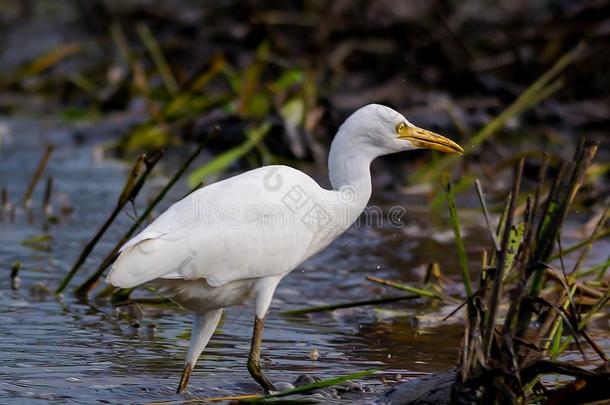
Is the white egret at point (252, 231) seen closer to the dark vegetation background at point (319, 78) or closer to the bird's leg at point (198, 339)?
the bird's leg at point (198, 339)

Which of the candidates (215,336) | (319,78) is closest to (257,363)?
(215,336)

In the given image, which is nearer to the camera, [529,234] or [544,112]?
[529,234]

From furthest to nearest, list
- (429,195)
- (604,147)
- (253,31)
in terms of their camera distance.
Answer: (253,31)
(604,147)
(429,195)

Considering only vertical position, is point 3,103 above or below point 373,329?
above

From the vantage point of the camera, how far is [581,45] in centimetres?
1027

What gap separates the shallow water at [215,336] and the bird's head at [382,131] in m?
0.93

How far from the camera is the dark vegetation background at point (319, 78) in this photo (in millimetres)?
9617

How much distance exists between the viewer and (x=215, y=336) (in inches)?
215

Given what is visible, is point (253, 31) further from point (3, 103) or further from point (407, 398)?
point (407, 398)

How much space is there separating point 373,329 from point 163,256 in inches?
64.3

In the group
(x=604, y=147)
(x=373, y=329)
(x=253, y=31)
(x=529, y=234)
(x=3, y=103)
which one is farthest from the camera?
(x=3, y=103)

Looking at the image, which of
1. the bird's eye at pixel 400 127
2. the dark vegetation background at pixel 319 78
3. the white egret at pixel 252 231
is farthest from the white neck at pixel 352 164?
the dark vegetation background at pixel 319 78

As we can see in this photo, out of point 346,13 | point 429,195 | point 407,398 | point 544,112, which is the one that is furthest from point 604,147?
point 407,398

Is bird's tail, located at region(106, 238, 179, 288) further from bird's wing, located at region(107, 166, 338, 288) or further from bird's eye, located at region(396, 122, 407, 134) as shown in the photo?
bird's eye, located at region(396, 122, 407, 134)
